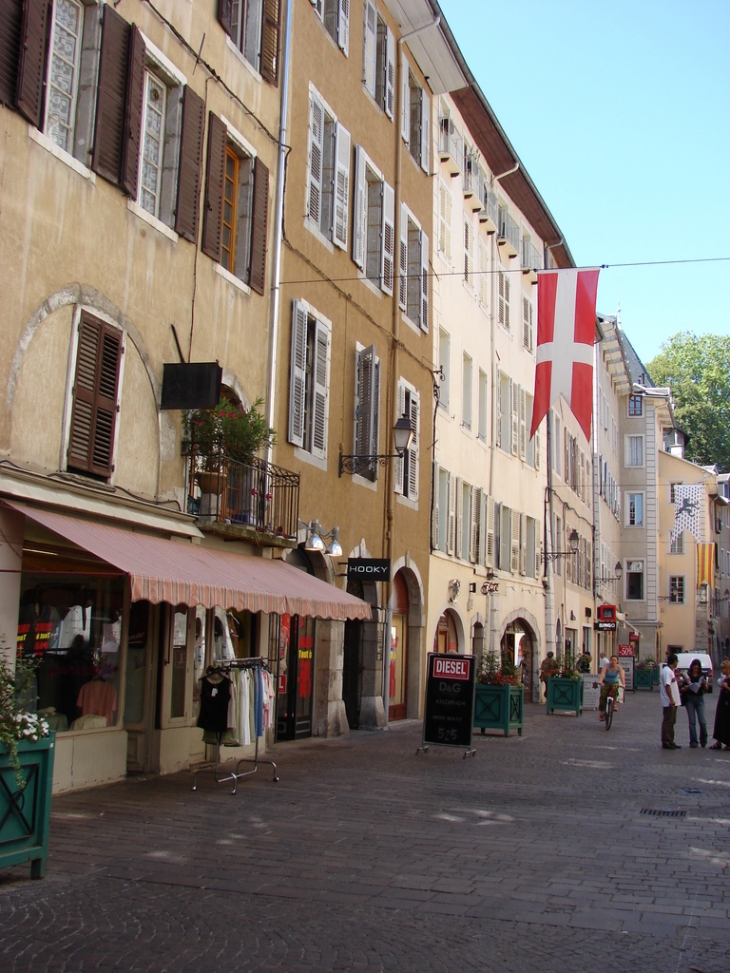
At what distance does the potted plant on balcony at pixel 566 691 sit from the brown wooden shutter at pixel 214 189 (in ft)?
52.3

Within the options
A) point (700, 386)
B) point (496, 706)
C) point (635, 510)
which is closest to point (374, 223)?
point (496, 706)

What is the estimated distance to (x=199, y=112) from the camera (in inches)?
520

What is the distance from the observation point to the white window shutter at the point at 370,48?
20.0 m

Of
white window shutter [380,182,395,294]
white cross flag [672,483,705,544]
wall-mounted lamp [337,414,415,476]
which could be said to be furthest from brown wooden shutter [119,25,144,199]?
white cross flag [672,483,705,544]

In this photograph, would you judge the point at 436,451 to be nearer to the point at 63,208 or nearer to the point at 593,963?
the point at 63,208

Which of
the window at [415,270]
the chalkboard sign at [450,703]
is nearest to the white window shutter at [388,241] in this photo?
the window at [415,270]

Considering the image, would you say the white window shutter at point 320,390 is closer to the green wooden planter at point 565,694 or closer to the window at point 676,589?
the green wooden planter at point 565,694

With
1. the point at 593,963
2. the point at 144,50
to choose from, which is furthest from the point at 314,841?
the point at 144,50

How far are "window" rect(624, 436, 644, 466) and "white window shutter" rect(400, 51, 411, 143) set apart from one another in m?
40.7

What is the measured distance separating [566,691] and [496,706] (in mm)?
7906

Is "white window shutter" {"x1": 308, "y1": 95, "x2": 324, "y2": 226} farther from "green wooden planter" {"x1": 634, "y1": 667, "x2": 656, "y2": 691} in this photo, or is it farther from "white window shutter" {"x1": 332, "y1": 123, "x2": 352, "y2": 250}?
"green wooden planter" {"x1": 634, "y1": 667, "x2": 656, "y2": 691}

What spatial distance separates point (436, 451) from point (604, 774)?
35.0ft

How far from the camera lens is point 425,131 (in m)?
23.7

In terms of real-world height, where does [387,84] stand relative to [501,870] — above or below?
above
